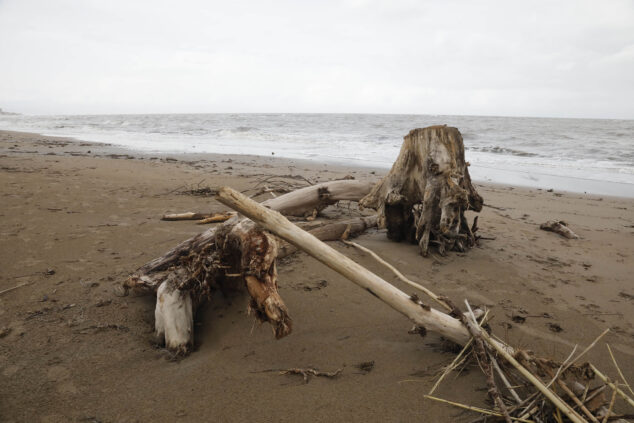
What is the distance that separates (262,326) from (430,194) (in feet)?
6.98

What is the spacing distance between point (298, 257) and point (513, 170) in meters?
10.1

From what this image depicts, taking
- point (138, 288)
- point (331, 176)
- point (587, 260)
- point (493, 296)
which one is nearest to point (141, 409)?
point (138, 288)

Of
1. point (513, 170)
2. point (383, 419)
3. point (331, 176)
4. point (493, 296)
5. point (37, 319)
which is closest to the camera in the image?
point (383, 419)

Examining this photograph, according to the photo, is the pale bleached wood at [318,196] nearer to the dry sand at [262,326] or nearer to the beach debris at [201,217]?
the dry sand at [262,326]

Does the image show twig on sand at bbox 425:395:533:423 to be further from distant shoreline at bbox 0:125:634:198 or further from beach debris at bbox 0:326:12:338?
distant shoreline at bbox 0:125:634:198

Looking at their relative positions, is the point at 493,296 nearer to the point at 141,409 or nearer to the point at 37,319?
the point at 141,409

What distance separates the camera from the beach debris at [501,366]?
1.50m

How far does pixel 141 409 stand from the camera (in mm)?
1766

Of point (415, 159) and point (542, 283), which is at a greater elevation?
point (415, 159)

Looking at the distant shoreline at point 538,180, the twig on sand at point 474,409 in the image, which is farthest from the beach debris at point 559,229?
the distant shoreline at point 538,180

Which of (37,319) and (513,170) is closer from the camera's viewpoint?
(37,319)

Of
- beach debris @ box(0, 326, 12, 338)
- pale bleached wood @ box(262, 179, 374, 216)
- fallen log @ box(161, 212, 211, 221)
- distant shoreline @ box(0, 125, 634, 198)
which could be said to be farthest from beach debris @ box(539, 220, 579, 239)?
beach debris @ box(0, 326, 12, 338)

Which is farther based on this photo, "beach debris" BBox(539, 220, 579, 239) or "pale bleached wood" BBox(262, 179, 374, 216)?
"beach debris" BBox(539, 220, 579, 239)

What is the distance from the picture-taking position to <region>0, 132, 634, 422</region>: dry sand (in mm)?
1811
